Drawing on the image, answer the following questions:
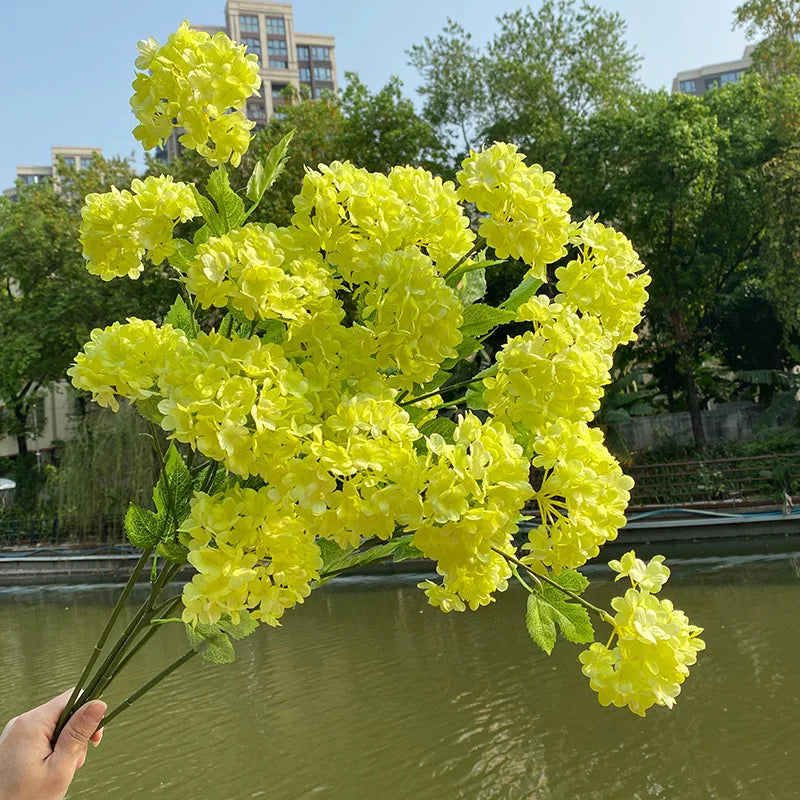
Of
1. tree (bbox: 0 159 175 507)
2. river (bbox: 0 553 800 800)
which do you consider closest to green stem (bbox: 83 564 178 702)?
river (bbox: 0 553 800 800)

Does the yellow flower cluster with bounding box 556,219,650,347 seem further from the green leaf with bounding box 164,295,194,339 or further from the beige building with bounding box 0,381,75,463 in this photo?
the beige building with bounding box 0,381,75,463

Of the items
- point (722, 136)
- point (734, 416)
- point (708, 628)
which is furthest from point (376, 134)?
point (708, 628)

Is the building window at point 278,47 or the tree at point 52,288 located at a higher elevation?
the building window at point 278,47

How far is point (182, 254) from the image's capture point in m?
1.04

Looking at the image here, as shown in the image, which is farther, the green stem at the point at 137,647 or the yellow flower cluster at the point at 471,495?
the green stem at the point at 137,647

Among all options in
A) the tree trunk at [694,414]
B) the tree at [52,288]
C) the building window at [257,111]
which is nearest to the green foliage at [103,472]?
the tree at [52,288]

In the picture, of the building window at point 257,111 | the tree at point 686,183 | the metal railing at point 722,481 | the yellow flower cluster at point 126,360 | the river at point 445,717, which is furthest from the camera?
the building window at point 257,111

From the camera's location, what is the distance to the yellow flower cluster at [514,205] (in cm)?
97

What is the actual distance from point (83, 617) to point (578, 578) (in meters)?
13.9

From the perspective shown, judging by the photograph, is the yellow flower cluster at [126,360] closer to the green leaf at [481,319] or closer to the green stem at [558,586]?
the green leaf at [481,319]

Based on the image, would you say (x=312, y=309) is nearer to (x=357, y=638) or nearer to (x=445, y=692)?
(x=445, y=692)

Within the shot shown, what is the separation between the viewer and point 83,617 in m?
13.4

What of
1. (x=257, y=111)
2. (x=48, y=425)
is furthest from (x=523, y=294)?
(x=257, y=111)

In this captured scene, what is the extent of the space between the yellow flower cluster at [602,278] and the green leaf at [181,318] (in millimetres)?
486
